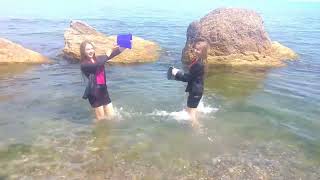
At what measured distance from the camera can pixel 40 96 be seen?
13.2 m

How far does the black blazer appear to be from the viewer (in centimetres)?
975

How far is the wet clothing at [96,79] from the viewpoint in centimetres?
951

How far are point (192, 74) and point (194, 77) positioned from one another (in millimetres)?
92

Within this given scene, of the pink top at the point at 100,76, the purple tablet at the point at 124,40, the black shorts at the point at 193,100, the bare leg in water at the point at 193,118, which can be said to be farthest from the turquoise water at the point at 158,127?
the purple tablet at the point at 124,40

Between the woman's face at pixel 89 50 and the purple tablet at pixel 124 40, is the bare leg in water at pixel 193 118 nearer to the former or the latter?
the purple tablet at pixel 124 40

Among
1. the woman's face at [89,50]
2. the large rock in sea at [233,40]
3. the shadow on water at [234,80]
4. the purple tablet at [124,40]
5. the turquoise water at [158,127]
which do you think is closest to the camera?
the turquoise water at [158,127]

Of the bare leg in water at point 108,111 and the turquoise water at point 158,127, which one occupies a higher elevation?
the bare leg in water at point 108,111

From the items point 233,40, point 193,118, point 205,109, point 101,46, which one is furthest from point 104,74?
point 233,40

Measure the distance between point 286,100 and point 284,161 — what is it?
489 centimetres

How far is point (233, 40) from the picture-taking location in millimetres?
18688

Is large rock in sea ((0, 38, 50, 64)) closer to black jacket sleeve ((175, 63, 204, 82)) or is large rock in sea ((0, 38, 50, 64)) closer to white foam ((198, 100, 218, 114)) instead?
white foam ((198, 100, 218, 114))

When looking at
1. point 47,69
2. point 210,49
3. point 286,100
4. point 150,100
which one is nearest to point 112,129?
point 150,100

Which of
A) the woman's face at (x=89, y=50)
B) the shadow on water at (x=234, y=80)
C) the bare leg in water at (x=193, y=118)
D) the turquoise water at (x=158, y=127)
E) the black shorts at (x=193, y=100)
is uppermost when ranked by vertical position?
the woman's face at (x=89, y=50)

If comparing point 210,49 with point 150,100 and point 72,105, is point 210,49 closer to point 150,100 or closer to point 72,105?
point 150,100
